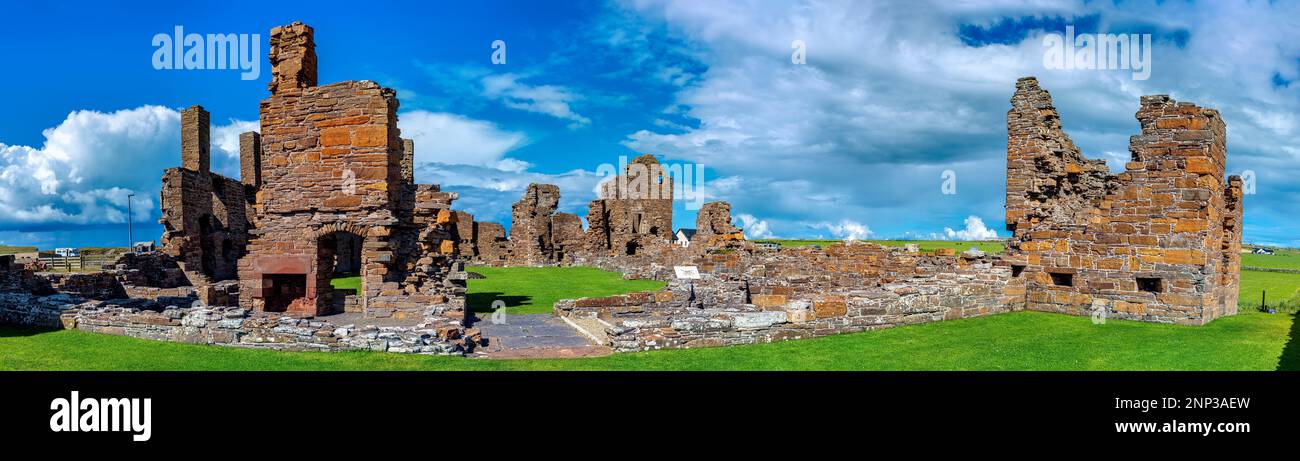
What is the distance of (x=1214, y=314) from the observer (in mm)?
14133

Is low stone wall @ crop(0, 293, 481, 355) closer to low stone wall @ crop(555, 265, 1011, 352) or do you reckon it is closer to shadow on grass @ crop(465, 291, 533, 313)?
low stone wall @ crop(555, 265, 1011, 352)

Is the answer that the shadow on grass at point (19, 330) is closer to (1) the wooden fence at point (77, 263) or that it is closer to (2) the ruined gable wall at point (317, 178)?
(2) the ruined gable wall at point (317, 178)

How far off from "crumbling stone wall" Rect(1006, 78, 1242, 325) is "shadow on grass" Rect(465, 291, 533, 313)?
13615 millimetres

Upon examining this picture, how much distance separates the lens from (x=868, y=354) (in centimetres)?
1045

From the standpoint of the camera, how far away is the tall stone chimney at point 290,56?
52.3ft

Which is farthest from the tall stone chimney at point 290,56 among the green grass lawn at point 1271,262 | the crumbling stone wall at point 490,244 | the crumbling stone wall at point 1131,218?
the green grass lawn at point 1271,262

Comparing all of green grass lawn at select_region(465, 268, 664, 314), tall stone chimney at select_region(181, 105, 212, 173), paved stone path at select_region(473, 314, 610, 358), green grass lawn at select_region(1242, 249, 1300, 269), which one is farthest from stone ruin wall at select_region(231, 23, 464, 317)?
green grass lawn at select_region(1242, 249, 1300, 269)

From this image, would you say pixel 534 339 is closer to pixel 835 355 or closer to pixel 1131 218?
pixel 835 355

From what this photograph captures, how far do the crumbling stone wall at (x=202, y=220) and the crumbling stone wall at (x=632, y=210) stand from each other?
23210 mm

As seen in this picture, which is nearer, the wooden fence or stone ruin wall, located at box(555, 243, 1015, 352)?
stone ruin wall, located at box(555, 243, 1015, 352)

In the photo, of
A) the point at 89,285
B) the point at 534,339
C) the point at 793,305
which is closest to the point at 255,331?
the point at 534,339

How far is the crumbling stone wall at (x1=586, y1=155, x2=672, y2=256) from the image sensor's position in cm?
4903

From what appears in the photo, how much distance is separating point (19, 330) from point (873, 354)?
50.1ft
